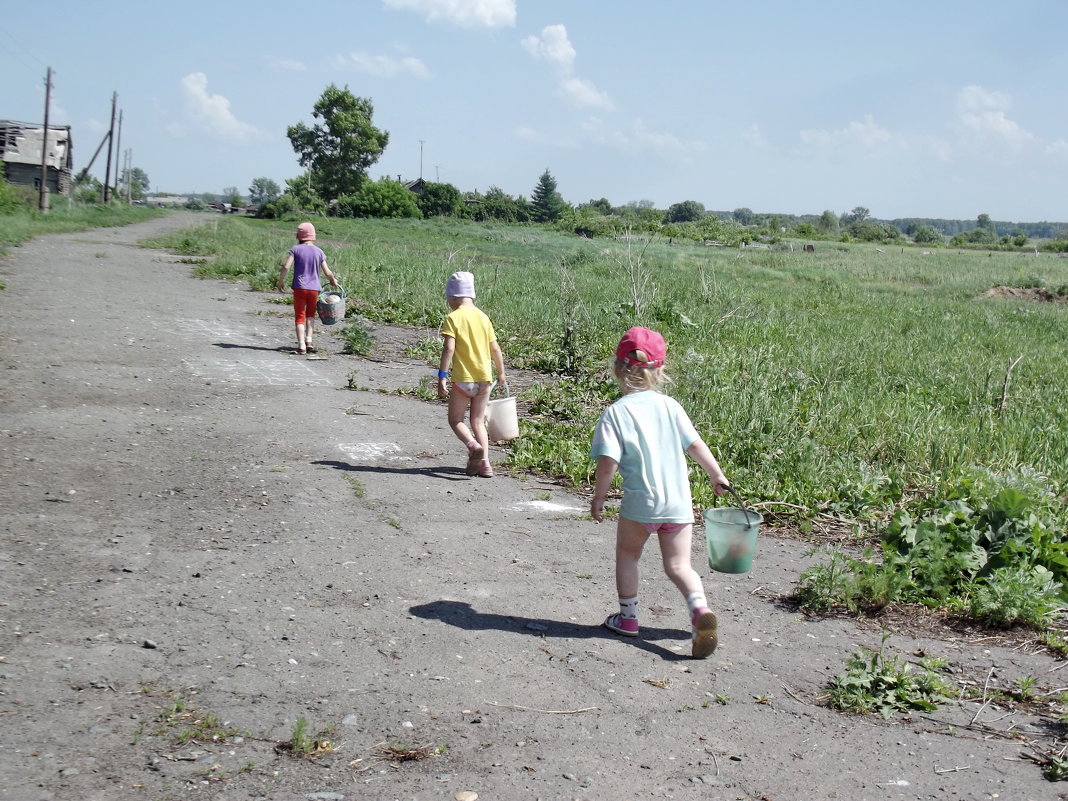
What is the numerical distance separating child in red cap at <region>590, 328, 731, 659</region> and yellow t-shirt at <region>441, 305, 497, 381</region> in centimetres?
270

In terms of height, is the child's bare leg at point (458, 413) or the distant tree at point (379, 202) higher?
the distant tree at point (379, 202)

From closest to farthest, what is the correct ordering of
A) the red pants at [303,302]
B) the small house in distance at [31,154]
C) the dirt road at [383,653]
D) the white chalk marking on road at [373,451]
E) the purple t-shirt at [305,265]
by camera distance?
the dirt road at [383,653] < the white chalk marking on road at [373,451] < the purple t-shirt at [305,265] < the red pants at [303,302] < the small house in distance at [31,154]

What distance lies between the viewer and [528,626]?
4398mm

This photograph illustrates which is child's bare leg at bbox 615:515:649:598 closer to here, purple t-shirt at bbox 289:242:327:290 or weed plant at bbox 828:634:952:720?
weed plant at bbox 828:634:952:720

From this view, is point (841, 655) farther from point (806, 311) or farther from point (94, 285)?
point (806, 311)

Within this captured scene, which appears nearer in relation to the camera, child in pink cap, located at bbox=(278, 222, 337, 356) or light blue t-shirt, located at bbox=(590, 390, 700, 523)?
light blue t-shirt, located at bbox=(590, 390, 700, 523)

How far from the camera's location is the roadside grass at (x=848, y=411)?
527cm

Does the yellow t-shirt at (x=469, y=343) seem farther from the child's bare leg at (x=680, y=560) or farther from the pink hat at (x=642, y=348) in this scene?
the child's bare leg at (x=680, y=560)

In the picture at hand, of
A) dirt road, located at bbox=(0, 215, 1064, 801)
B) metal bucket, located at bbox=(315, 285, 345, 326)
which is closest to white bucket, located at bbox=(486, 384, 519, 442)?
dirt road, located at bbox=(0, 215, 1064, 801)

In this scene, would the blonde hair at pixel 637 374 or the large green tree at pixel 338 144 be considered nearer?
the blonde hair at pixel 637 374

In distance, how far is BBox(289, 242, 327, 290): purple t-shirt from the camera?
38.0 ft

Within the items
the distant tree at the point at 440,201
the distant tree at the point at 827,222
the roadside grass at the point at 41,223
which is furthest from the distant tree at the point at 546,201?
the roadside grass at the point at 41,223

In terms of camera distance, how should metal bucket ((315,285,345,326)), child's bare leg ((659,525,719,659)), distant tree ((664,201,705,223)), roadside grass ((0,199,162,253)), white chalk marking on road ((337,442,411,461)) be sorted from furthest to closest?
distant tree ((664,201,705,223)) → roadside grass ((0,199,162,253)) → metal bucket ((315,285,345,326)) → white chalk marking on road ((337,442,411,461)) → child's bare leg ((659,525,719,659))

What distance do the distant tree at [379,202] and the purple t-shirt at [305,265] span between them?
80240mm
